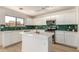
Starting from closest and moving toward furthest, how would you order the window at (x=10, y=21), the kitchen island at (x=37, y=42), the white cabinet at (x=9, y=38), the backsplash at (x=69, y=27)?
1. the kitchen island at (x=37, y=42)
2. the white cabinet at (x=9, y=38)
3. the backsplash at (x=69, y=27)
4. the window at (x=10, y=21)

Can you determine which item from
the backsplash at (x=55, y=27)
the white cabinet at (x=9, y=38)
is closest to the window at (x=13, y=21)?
the backsplash at (x=55, y=27)

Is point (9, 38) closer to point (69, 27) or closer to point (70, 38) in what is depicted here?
point (70, 38)

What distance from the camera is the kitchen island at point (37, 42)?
1.93m

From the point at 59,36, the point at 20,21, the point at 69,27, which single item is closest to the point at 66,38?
the point at 59,36

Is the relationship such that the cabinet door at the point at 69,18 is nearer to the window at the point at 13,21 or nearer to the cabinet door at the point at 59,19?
the cabinet door at the point at 59,19

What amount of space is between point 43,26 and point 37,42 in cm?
341

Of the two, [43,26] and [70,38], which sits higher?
[43,26]

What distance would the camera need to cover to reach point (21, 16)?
506 centimetres

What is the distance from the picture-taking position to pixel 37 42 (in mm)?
2090

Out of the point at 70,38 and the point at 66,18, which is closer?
the point at 70,38

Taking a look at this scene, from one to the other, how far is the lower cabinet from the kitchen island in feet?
5.67

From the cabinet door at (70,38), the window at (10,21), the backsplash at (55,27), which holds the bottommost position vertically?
the cabinet door at (70,38)

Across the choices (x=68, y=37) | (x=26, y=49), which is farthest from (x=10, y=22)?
(x=68, y=37)
